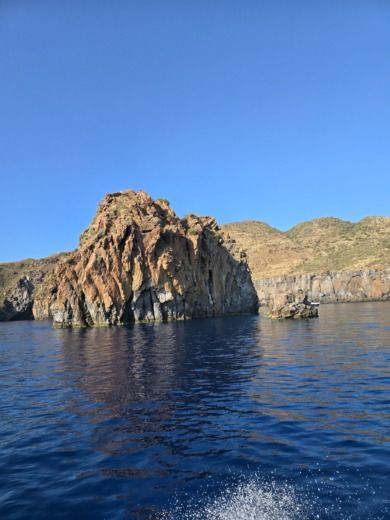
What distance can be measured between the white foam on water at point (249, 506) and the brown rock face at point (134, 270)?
8810cm

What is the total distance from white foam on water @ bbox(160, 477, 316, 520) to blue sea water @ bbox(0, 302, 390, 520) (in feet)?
0.10

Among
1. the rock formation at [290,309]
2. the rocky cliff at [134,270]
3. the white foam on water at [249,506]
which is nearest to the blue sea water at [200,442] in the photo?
the white foam on water at [249,506]

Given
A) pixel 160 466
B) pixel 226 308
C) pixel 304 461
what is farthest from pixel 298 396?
pixel 226 308

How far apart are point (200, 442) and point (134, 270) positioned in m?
85.0

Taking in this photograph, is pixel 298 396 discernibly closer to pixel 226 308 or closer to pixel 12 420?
pixel 12 420

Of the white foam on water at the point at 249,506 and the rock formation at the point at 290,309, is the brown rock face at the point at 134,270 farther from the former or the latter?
the white foam on water at the point at 249,506

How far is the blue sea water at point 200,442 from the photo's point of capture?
38.5 ft

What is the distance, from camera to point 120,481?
13461 mm

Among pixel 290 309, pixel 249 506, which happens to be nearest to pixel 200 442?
pixel 249 506

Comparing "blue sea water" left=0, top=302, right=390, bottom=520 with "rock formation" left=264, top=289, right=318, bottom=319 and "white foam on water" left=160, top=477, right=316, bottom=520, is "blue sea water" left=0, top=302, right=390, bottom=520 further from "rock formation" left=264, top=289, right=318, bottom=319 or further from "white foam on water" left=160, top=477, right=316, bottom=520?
"rock formation" left=264, top=289, right=318, bottom=319

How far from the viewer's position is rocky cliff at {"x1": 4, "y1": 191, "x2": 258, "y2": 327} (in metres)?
98.7

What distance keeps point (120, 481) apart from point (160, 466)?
5.49 ft

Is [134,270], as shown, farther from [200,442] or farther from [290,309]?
[200,442]

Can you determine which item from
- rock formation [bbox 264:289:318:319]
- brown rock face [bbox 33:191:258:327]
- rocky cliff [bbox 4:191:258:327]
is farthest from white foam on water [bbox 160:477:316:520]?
rocky cliff [bbox 4:191:258:327]
